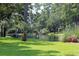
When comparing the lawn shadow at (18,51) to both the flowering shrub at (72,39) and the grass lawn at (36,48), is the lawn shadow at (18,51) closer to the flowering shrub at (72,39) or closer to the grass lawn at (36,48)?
the grass lawn at (36,48)

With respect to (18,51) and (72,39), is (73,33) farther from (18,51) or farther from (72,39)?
(18,51)

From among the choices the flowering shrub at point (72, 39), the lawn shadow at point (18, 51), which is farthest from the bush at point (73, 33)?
the lawn shadow at point (18, 51)

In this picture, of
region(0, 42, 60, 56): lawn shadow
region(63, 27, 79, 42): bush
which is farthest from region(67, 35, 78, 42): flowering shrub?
region(0, 42, 60, 56): lawn shadow

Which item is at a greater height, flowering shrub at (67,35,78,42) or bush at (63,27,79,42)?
bush at (63,27,79,42)

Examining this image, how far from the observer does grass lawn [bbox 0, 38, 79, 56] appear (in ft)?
14.2

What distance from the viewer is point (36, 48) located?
14.3ft

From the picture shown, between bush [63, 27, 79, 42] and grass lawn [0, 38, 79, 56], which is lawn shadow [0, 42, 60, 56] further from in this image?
bush [63, 27, 79, 42]

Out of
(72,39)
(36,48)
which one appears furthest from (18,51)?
(72,39)

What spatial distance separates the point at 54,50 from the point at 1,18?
66 cm

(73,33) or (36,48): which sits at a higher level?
(73,33)

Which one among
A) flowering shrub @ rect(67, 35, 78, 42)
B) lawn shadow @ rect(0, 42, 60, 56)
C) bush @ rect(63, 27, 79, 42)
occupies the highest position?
bush @ rect(63, 27, 79, 42)

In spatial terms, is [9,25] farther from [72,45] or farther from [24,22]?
[72,45]

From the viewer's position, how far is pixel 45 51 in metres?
4.35

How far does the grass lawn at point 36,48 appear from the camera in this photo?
4.34m
